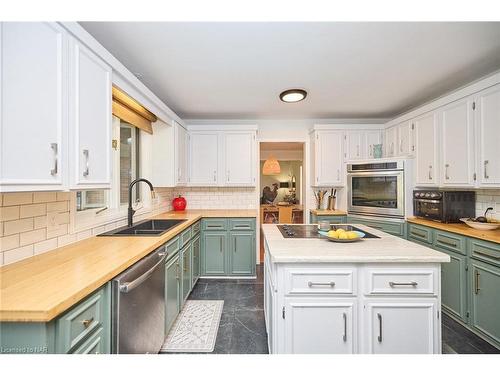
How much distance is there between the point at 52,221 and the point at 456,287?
3316 mm

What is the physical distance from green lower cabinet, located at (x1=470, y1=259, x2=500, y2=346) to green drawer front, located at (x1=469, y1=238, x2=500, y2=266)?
0.15 ft

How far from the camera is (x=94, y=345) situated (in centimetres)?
105

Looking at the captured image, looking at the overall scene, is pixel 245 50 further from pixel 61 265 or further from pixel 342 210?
pixel 342 210

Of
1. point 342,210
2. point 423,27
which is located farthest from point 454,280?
point 423,27

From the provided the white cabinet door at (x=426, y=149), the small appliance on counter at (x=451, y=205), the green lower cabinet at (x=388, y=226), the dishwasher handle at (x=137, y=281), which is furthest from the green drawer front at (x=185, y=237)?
the white cabinet door at (x=426, y=149)

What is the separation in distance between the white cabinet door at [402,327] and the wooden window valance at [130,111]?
7.84 ft

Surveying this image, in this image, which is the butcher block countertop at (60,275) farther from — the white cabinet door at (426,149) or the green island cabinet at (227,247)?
the white cabinet door at (426,149)

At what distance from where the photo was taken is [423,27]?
162 cm

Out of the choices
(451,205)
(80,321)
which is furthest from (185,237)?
(451,205)

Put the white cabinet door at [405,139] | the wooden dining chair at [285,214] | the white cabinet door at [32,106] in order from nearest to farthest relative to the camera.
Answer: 1. the white cabinet door at [32,106]
2. the white cabinet door at [405,139]
3. the wooden dining chair at [285,214]

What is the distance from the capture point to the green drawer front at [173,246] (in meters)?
2.03

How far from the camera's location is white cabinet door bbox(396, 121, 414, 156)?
312cm

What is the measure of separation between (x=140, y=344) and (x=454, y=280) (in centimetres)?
267

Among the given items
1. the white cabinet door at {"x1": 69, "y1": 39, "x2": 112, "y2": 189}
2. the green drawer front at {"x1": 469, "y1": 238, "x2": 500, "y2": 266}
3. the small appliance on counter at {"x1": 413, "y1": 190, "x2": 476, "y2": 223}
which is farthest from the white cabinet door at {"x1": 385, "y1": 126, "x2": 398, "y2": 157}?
the white cabinet door at {"x1": 69, "y1": 39, "x2": 112, "y2": 189}
